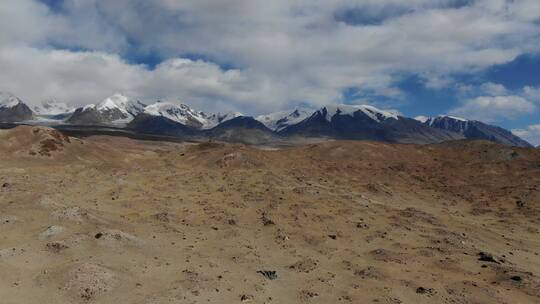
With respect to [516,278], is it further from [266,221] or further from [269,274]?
[266,221]

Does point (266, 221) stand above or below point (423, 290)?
above

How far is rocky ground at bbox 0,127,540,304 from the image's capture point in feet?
92.3

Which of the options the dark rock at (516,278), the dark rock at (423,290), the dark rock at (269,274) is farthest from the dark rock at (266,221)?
the dark rock at (516,278)

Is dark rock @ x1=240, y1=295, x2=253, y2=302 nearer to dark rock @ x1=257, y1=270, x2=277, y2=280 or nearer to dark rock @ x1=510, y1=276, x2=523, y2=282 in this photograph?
dark rock @ x1=257, y1=270, x2=277, y2=280

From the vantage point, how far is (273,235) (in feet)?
134

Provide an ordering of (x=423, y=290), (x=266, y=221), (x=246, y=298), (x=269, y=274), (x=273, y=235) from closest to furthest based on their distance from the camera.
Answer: (x=246, y=298) → (x=423, y=290) → (x=269, y=274) → (x=273, y=235) → (x=266, y=221)

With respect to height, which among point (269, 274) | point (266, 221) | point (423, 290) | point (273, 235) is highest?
point (266, 221)

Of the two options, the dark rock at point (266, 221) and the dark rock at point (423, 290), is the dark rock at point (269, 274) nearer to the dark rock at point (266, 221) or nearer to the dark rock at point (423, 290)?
the dark rock at point (423, 290)

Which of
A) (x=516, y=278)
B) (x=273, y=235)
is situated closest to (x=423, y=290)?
(x=516, y=278)

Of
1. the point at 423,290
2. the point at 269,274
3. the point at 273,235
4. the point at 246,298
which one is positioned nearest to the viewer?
the point at 246,298

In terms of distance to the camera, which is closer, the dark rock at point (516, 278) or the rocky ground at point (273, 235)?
the rocky ground at point (273, 235)

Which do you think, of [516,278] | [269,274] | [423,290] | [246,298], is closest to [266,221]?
[269,274]

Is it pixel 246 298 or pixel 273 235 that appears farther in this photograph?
pixel 273 235

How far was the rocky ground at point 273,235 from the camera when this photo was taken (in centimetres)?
2812
